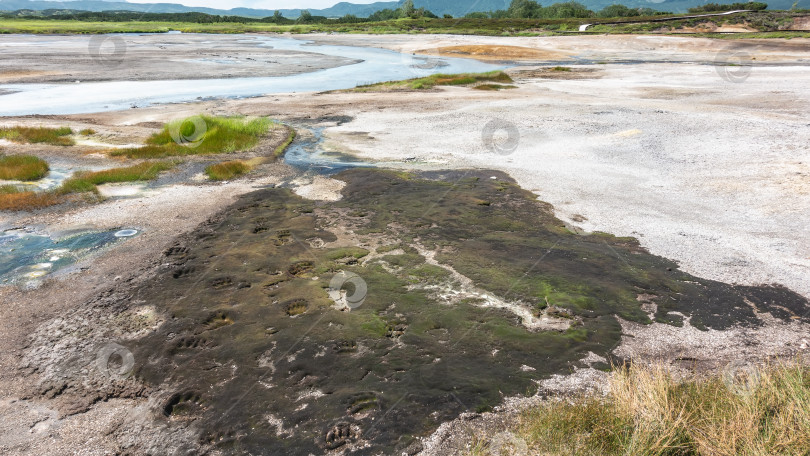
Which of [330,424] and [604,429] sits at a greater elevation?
[604,429]

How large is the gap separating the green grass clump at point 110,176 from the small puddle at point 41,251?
3.19m

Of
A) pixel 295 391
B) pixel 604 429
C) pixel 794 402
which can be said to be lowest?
pixel 295 391

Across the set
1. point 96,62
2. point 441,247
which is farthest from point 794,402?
point 96,62

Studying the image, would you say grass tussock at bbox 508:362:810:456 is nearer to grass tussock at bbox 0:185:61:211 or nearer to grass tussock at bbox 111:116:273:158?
grass tussock at bbox 0:185:61:211

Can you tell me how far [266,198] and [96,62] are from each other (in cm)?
4967

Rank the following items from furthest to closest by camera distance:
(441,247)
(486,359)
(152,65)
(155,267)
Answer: (152,65) → (441,247) → (155,267) → (486,359)

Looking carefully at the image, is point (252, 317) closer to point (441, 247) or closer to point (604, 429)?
point (441, 247)

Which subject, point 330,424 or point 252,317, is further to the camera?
point 252,317

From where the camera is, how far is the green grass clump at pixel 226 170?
50.7 feet

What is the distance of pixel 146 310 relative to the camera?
7.89m

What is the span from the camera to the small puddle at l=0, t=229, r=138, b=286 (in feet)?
30.2

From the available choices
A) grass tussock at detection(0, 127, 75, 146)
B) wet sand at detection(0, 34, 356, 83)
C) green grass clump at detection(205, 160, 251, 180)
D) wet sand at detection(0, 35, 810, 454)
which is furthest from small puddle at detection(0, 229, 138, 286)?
wet sand at detection(0, 34, 356, 83)

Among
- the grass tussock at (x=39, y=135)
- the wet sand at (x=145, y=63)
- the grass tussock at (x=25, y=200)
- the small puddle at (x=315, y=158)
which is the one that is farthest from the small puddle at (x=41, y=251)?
the wet sand at (x=145, y=63)

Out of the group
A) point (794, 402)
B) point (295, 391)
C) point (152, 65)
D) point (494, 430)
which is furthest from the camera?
point (152, 65)
